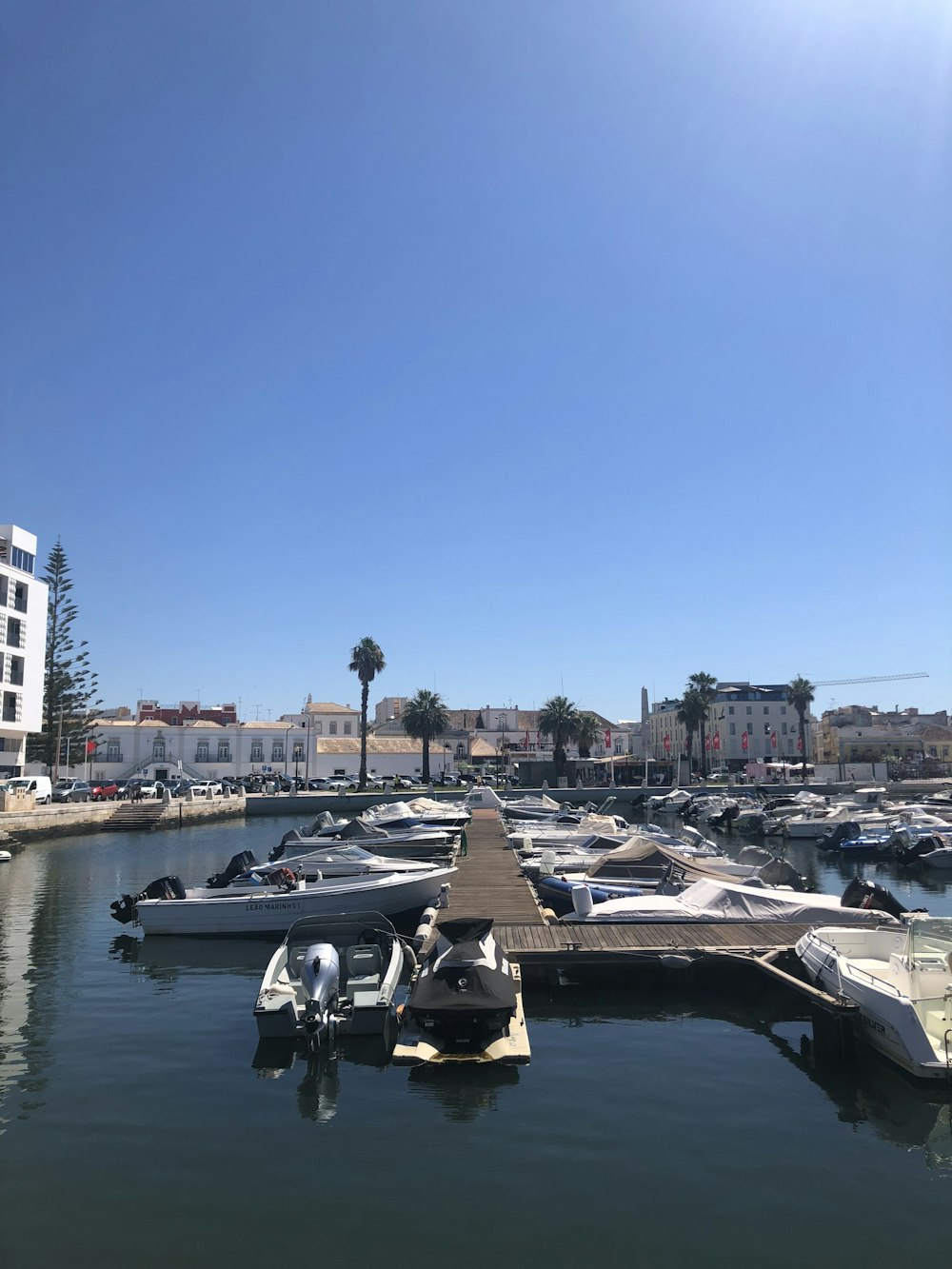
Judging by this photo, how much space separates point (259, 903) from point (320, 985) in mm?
9095

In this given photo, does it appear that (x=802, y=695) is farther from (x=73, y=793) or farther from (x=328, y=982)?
(x=328, y=982)

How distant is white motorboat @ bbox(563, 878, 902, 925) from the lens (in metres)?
20.9

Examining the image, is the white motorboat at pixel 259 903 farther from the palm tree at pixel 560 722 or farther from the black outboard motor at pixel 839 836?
the palm tree at pixel 560 722

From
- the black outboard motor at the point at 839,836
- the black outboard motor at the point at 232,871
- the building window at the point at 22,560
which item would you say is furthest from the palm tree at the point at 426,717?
the black outboard motor at the point at 232,871

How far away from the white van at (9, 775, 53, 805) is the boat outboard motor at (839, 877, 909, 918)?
49445 mm

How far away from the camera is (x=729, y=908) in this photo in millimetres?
21328

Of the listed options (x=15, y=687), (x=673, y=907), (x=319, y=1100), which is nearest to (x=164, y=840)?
(x=15, y=687)

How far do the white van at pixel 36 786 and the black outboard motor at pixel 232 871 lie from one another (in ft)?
110

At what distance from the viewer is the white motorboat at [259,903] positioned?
2278cm

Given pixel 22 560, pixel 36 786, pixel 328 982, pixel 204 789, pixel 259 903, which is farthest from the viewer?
pixel 22 560

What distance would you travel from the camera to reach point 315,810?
73625 mm

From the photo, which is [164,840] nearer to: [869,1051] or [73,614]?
[73,614]

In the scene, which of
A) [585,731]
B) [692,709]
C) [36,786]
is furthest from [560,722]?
[36,786]

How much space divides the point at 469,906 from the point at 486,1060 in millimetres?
10350
